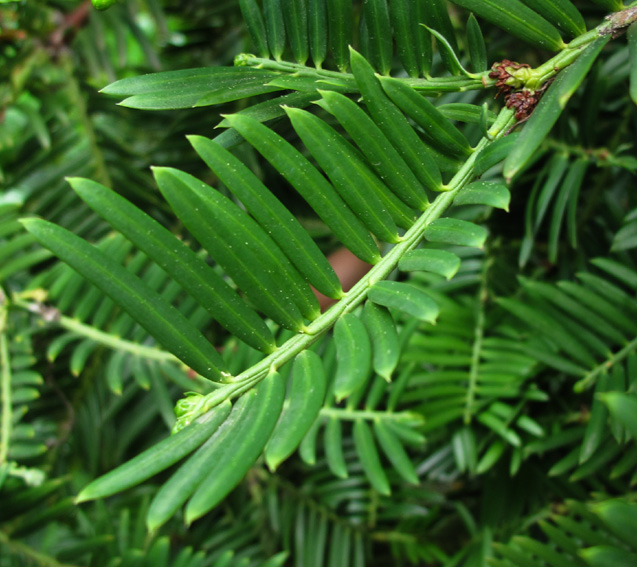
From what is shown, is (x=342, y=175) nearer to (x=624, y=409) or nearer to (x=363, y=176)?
(x=363, y=176)

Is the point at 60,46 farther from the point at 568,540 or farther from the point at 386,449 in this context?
the point at 568,540

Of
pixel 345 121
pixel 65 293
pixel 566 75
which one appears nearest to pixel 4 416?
pixel 65 293

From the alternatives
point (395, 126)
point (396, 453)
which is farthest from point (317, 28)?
point (396, 453)

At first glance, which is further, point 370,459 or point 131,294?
point 370,459

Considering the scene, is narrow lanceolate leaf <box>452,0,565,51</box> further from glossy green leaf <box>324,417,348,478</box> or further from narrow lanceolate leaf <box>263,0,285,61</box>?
glossy green leaf <box>324,417,348,478</box>

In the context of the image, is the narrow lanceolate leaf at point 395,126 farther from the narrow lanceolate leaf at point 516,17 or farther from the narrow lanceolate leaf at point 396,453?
the narrow lanceolate leaf at point 396,453
